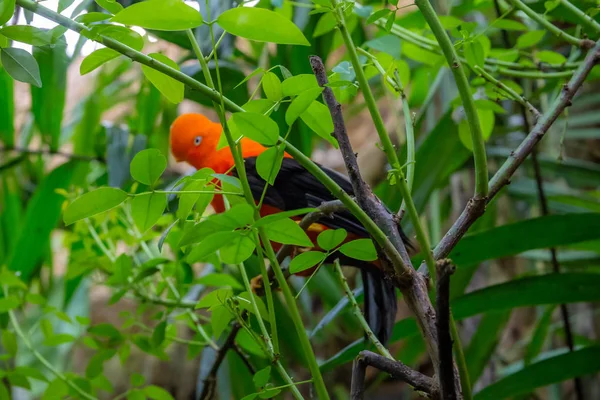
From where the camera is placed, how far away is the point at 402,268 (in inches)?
18.7

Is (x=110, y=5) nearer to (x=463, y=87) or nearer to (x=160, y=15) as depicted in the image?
(x=160, y=15)

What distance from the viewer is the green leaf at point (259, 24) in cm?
43

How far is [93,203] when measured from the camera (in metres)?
0.47

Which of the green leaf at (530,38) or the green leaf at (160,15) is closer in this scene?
the green leaf at (160,15)

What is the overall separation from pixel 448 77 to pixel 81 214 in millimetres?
1261

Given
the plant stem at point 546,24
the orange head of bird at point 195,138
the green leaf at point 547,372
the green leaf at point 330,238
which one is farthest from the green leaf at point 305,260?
the orange head of bird at point 195,138

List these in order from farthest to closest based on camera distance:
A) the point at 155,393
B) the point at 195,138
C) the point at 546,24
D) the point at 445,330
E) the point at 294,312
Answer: the point at 195,138 → the point at 155,393 → the point at 546,24 → the point at 294,312 → the point at 445,330

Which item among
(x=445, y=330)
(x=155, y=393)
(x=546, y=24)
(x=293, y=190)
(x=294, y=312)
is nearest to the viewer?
(x=445, y=330)

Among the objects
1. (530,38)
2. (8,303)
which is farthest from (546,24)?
(8,303)

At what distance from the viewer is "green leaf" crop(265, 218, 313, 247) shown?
47cm

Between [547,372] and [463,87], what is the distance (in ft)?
2.21

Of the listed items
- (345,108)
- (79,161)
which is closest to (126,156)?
(79,161)

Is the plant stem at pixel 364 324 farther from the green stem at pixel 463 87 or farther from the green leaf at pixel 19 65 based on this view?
the green leaf at pixel 19 65

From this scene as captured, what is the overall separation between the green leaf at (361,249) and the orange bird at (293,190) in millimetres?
300
